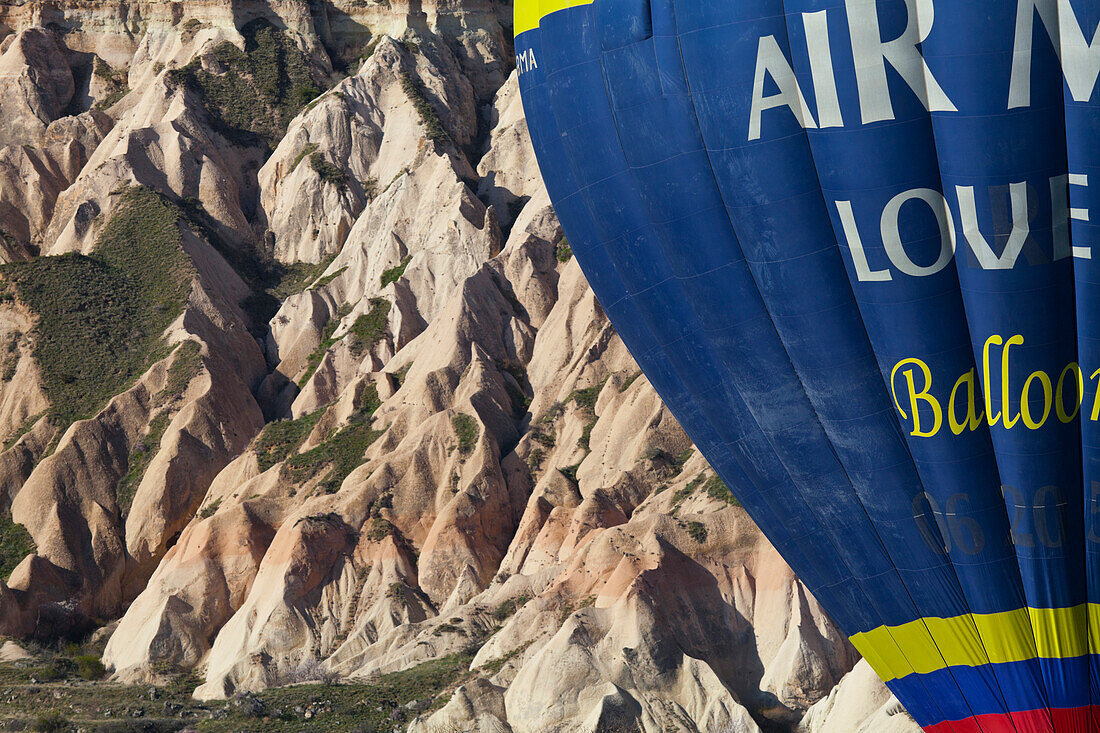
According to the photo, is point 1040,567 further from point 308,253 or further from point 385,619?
point 308,253

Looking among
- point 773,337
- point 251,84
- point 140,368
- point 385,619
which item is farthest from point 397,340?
point 773,337

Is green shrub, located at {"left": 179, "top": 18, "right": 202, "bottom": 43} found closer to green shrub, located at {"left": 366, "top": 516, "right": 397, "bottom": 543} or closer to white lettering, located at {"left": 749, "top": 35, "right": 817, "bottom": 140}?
green shrub, located at {"left": 366, "top": 516, "right": 397, "bottom": 543}

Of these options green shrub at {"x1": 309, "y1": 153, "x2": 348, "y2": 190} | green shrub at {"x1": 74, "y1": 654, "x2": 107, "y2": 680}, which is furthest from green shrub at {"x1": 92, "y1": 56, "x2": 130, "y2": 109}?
green shrub at {"x1": 74, "y1": 654, "x2": 107, "y2": 680}

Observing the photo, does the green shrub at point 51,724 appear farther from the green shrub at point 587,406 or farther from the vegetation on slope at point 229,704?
the green shrub at point 587,406

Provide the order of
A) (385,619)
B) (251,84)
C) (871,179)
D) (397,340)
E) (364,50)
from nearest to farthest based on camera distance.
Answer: (871,179) → (385,619) → (397,340) → (251,84) → (364,50)

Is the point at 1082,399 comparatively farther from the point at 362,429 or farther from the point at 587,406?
the point at 362,429

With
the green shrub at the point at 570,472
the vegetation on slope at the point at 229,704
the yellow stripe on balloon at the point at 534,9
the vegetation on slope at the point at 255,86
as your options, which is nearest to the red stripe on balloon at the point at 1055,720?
the yellow stripe on balloon at the point at 534,9
